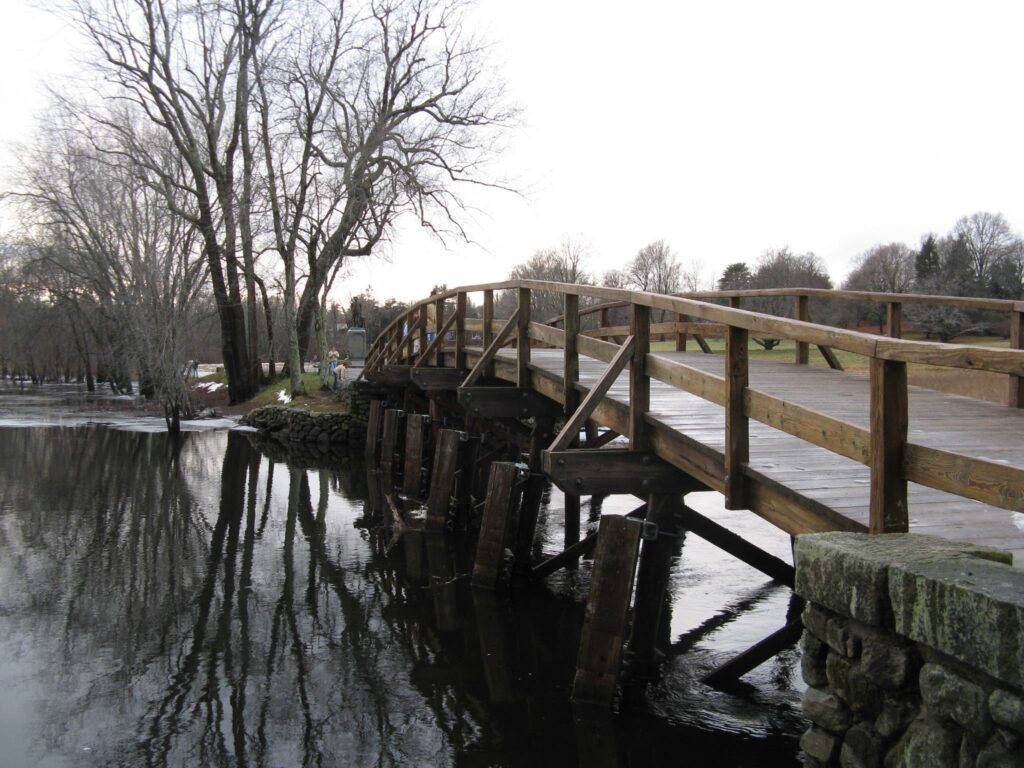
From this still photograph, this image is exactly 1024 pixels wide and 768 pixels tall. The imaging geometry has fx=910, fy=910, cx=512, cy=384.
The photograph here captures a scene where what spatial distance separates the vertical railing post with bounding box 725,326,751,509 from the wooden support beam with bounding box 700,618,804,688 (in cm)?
127

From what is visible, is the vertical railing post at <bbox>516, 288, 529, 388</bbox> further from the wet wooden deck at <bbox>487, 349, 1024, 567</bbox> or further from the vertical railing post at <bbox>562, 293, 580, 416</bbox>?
the vertical railing post at <bbox>562, 293, 580, 416</bbox>

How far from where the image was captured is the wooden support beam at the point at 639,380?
593cm

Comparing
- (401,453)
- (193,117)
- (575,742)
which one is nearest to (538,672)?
(575,742)

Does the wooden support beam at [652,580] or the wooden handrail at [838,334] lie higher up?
the wooden handrail at [838,334]

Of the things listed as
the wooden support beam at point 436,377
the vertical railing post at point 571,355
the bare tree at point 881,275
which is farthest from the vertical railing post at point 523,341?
the bare tree at point 881,275

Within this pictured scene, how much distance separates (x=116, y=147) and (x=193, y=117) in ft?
8.51

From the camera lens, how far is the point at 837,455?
17.3 ft

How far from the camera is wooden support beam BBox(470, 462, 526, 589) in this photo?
8312 mm

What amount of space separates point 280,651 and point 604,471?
3028 mm

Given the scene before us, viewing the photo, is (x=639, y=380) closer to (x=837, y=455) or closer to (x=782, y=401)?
(x=837, y=455)

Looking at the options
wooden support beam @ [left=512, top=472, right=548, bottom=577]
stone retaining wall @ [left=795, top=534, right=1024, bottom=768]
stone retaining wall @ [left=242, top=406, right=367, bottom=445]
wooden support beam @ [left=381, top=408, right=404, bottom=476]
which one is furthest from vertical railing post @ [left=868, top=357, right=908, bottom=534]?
stone retaining wall @ [left=242, top=406, right=367, bottom=445]

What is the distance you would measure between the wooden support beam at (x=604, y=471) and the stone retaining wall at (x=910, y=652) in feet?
9.24

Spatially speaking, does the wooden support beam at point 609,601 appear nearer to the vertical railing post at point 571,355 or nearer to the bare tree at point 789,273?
the vertical railing post at point 571,355

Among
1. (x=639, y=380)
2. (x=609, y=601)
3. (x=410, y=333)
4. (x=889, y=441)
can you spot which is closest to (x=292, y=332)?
(x=410, y=333)
